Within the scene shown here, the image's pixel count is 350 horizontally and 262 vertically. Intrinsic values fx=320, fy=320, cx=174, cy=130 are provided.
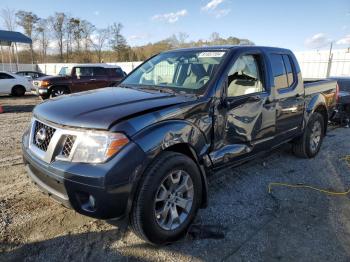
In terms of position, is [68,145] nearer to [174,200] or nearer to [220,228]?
[174,200]

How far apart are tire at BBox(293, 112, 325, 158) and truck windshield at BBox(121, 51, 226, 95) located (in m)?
2.65

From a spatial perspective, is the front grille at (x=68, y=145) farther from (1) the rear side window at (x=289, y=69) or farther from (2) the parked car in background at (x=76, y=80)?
(2) the parked car in background at (x=76, y=80)

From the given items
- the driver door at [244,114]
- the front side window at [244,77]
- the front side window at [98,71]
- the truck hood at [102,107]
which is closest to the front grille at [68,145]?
the truck hood at [102,107]

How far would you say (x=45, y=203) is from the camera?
149 inches

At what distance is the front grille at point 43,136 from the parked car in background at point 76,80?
1093 centimetres

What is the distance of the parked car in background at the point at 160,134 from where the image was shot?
2.61 m

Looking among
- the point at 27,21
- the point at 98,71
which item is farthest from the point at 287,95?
the point at 27,21

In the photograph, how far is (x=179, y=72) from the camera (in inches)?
157

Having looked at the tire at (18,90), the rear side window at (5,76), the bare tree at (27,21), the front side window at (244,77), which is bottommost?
the tire at (18,90)

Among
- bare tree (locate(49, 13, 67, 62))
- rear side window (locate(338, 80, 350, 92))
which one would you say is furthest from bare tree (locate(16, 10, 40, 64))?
rear side window (locate(338, 80, 350, 92))

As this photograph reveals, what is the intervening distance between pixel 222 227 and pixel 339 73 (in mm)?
15492

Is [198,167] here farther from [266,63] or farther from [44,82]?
[44,82]

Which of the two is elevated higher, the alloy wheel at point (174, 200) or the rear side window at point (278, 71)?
the rear side window at point (278, 71)

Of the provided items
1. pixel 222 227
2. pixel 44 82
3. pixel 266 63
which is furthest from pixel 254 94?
pixel 44 82
